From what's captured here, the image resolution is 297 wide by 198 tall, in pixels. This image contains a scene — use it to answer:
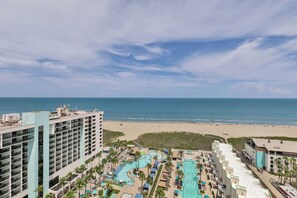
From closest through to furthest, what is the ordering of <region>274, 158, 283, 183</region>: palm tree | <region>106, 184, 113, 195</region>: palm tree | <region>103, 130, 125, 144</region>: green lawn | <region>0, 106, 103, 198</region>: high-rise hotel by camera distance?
<region>0, 106, 103, 198</region>: high-rise hotel → <region>106, 184, 113, 195</region>: palm tree → <region>274, 158, 283, 183</region>: palm tree → <region>103, 130, 125, 144</region>: green lawn

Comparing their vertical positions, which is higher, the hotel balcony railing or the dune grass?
the hotel balcony railing

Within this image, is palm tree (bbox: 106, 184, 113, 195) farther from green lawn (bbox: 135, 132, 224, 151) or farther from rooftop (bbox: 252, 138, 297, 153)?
rooftop (bbox: 252, 138, 297, 153)

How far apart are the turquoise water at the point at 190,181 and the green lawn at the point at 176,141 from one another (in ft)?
56.2

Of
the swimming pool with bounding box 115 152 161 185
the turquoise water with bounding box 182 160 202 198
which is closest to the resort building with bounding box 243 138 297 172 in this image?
the turquoise water with bounding box 182 160 202 198

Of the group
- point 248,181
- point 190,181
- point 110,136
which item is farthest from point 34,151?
point 110,136

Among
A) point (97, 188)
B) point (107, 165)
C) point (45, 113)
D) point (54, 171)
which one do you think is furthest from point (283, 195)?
point (45, 113)

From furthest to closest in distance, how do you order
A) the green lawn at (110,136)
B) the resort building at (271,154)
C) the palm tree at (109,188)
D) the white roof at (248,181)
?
the green lawn at (110,136)
the resort building at (271,154)
the palm tree at (109,188)
the white roof at (248,181)

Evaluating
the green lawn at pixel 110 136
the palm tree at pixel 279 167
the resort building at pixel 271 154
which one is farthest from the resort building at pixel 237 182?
the green lawn at pixel 110 136

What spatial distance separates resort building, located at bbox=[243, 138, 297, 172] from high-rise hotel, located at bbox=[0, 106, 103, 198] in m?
50.3

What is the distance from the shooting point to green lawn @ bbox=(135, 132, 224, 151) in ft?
243

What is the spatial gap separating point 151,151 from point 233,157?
2903cm

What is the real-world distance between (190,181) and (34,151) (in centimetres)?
3524

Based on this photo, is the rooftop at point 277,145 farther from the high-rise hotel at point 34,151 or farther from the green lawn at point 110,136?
the green lawn at point 110,136

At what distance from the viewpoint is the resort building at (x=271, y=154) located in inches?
1892
